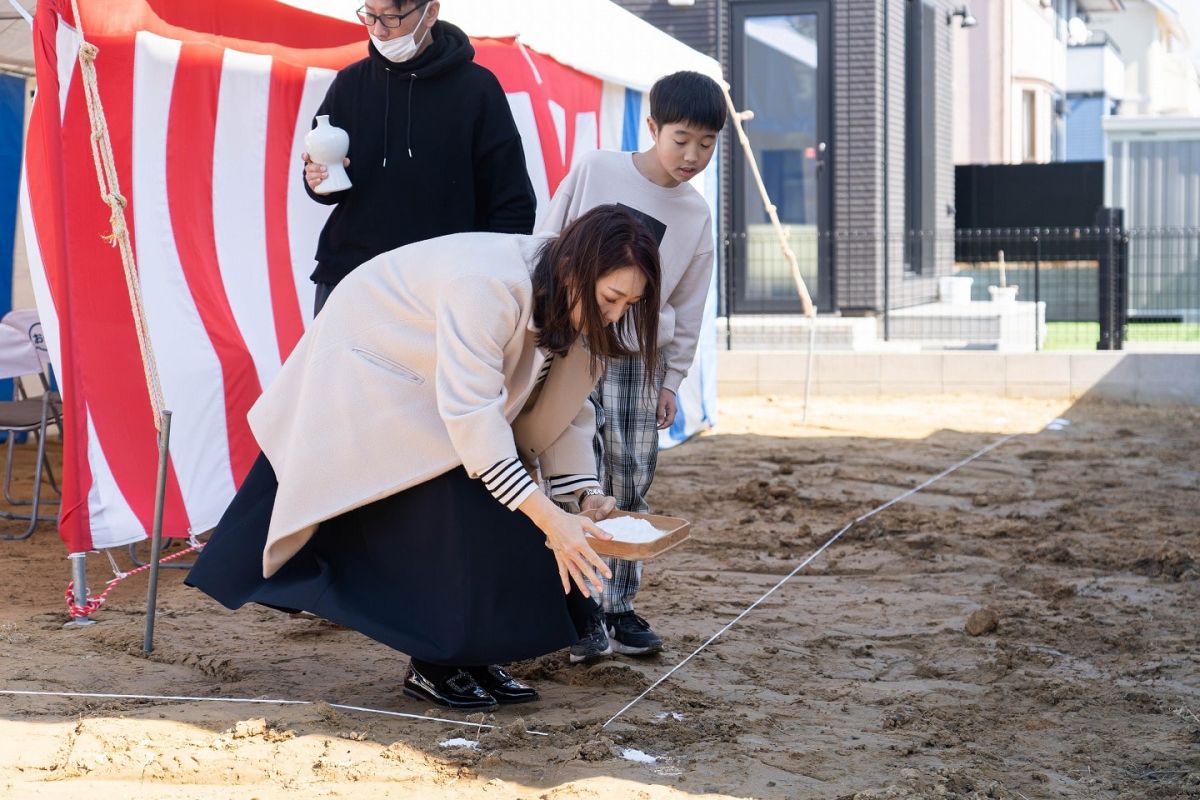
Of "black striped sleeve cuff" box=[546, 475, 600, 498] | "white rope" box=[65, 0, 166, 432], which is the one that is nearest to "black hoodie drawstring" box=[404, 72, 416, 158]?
"white rope" box=[65, 0, 166, 432]

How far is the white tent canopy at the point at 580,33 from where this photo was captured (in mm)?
5070

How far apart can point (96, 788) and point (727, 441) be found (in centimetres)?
587

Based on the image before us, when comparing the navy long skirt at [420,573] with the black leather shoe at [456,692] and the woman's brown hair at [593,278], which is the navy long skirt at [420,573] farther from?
the woman's brown hair at [593,278]

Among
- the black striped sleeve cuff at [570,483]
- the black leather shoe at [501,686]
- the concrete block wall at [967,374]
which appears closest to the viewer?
the black striped sleeve cuff at [570,483]

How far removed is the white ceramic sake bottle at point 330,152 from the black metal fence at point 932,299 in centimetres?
752

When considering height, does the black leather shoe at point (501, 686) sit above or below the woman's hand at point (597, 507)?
below

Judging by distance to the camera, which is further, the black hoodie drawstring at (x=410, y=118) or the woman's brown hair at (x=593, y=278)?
the black hoodie drawstring at (x=410, y=118)

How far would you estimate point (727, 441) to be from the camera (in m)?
8.13

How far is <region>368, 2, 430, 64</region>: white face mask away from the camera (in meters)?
3.42

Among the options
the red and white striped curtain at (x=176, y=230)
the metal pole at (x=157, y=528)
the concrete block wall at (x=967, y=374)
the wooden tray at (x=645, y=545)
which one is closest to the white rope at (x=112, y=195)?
the metal pole at (x=157, y=528)

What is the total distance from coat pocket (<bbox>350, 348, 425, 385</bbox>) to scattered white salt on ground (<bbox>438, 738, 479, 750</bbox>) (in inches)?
29.5

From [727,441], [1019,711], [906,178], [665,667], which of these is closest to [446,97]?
[665,667]

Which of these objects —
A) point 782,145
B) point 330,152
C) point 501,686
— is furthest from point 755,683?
point 782,145

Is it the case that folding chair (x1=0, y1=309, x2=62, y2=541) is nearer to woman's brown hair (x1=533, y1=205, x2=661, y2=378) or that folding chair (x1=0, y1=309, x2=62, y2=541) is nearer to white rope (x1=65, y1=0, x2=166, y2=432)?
white rope (x1=65, y1=0, x2=166, y2=432)
